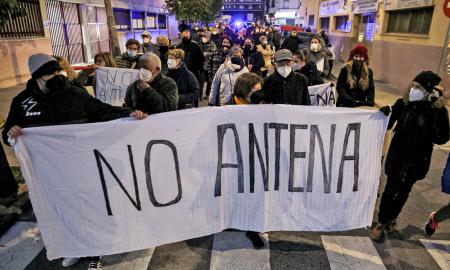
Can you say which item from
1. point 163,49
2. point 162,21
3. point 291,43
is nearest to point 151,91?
point 163,49

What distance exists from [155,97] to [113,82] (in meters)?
2.67

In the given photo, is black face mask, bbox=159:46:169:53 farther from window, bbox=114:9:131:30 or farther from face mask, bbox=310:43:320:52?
window, bbox=114:9:131:30

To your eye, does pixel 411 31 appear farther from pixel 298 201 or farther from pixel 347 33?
pixel 298 201

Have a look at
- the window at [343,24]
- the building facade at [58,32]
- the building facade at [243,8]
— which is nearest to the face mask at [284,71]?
the building facade at [58,32]

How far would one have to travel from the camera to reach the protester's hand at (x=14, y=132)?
9.11 ft

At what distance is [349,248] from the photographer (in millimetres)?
3539

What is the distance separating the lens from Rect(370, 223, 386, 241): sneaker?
368cm

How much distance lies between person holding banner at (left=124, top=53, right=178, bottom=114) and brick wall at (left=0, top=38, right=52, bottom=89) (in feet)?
30.3

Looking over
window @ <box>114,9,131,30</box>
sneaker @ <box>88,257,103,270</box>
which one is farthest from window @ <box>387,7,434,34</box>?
window @ <box>114,9,131,30</box>

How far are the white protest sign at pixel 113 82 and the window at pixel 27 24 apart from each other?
7.24 meters

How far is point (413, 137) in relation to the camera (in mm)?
3389

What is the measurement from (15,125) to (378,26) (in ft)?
53.6

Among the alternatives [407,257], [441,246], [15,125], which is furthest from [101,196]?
[441,246]

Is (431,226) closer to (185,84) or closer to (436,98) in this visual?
(436,98)
